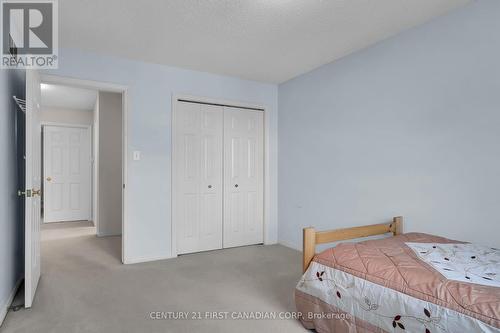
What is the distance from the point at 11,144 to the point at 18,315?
133 centimetres

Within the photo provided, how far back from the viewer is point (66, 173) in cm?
629

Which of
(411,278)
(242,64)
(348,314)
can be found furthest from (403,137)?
(242,64)

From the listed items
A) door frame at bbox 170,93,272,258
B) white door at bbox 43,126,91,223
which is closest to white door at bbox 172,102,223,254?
door frame at bbox 170,93,272,258

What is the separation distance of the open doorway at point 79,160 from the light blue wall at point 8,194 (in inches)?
89.8

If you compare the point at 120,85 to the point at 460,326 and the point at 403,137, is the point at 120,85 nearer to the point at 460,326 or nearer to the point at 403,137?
the point at 403,137

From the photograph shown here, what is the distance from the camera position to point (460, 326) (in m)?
1.29

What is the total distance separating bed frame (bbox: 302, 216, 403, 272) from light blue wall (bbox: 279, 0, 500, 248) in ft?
0.44

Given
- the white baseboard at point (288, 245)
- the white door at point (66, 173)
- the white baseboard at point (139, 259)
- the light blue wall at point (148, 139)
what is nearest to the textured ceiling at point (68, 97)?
the white door at point (66, 173)

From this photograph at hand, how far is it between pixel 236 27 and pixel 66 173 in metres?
5.43

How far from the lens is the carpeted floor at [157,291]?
2062mm

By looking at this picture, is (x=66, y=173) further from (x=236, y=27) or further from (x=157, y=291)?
(x=236, y=27)

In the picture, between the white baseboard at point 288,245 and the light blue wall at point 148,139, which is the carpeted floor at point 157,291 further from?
the light blue wall at point 148,139

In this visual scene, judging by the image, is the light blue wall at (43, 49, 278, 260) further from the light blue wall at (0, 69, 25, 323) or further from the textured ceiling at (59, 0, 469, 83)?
the light blue wall at (0, 69, 25, 323)

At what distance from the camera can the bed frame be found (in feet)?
6.84
